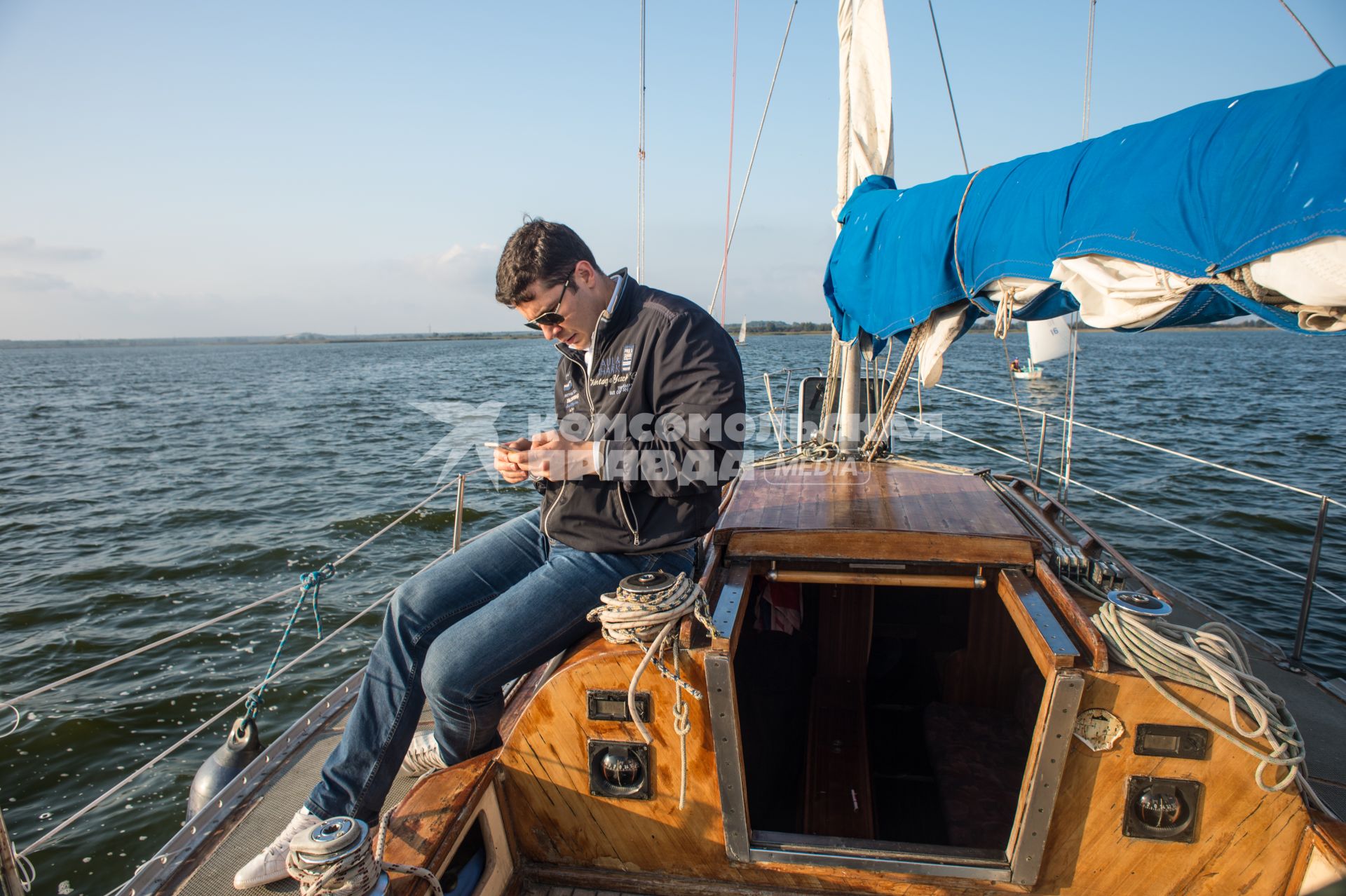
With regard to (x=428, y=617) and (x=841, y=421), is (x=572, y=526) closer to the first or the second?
(x=428, y=617)

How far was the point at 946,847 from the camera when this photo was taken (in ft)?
6.59

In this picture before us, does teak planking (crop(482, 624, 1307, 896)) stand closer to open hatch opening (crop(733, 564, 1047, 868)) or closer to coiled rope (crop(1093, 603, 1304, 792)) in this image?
coiled rope (crop(1093, 603, 1304, 792))

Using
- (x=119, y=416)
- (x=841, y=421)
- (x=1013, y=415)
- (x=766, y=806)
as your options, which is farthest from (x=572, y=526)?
(x=119, y=416)

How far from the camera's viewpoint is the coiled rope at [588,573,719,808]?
6.24 ft

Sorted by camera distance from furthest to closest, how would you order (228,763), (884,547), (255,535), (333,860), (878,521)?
(255,535) < (228,763) < (878,521) < (884,547) < (333,860)

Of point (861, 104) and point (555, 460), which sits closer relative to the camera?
point (555, 460)

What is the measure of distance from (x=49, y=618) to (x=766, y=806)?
723 cm

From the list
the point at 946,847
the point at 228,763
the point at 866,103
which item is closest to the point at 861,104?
the point at 866,103

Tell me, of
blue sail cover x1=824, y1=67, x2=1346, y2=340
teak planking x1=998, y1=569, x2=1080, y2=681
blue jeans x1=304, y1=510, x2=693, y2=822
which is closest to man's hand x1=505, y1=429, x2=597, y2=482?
blue jeans x1=304, y1=510, x2=693, y2=822

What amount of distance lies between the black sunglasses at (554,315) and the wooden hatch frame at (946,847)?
3.27 feet

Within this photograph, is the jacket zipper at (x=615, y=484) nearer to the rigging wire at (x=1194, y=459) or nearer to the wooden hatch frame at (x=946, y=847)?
the wooden hatch frame at (x=946, y=847)

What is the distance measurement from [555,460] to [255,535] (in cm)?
859

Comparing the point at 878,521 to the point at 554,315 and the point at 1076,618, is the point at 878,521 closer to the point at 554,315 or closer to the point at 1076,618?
the point at 1076,618

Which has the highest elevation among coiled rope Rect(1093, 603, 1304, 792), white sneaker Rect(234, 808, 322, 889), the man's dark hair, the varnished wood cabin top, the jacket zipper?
the man's dark hair
